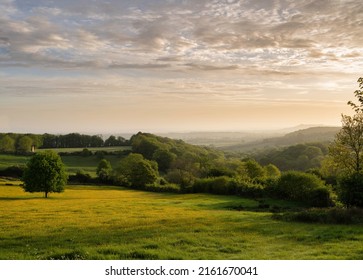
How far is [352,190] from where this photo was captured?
34844mm

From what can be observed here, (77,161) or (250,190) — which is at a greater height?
(77,161)

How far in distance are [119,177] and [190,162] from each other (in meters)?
40.0

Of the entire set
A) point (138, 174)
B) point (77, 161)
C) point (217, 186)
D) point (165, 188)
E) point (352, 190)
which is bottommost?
point (165, 188)

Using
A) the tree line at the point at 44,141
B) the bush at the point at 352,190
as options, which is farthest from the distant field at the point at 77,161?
the bush at the point at 352,190

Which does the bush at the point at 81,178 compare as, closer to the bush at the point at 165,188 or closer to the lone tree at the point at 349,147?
the bush at the point at 165,188

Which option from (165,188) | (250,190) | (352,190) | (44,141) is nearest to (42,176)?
(165,188)

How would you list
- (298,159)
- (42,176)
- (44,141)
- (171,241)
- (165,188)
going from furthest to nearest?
(298,159), (44,141), (165,188), (42,176), (171,241)

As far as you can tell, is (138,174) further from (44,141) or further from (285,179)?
(44,141)

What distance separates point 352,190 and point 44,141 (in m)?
167

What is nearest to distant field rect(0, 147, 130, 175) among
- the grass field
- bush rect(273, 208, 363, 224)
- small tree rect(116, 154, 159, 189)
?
the grass field

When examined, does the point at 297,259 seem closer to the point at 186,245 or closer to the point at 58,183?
the point at 186,245
